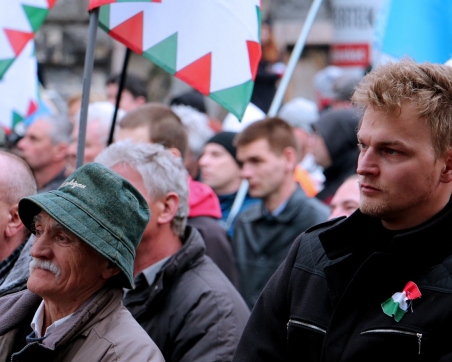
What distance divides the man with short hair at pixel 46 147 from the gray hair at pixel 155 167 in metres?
3.00

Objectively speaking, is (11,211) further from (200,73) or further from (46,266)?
(200,73)

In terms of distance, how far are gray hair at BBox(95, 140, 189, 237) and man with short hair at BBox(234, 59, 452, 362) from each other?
133cm

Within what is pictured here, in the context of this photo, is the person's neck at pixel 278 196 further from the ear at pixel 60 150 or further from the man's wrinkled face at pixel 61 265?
the man's wrinkled face at pixel 61 265

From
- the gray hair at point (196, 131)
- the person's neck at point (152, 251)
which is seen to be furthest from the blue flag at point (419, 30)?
the person's neck at point (152, 251)

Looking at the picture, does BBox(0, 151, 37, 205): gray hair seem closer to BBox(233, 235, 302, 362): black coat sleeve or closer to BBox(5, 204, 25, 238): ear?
BBox(5, 204, 25, 238): ear

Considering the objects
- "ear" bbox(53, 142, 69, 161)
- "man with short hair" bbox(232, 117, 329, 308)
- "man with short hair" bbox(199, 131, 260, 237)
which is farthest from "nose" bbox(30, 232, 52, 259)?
"ear" bbox(53, 142, 69, 161)

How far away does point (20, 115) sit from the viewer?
6.00 m

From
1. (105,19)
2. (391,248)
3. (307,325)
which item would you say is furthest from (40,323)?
(105,19)

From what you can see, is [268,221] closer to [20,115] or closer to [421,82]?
[20,115]

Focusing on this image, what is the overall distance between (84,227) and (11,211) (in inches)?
34.8

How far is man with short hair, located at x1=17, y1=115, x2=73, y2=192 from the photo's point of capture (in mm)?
6820

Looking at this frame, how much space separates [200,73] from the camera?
3.99 metres

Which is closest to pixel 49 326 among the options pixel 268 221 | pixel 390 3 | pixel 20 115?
pixel 268 221

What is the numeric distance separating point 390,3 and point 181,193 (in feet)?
8.76
